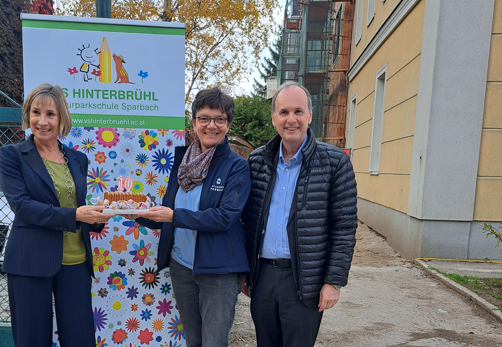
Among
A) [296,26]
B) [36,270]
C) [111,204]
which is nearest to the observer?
[36,270]

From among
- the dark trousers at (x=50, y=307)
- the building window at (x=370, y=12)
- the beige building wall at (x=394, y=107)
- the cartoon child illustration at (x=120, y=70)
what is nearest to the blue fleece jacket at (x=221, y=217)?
the dark trousers at (x=50, y=307)

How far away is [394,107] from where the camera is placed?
24.2ft

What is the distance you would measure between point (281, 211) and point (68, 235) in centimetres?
129

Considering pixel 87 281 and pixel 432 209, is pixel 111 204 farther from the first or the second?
pixel 432 209

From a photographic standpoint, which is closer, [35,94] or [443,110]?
[35,94]

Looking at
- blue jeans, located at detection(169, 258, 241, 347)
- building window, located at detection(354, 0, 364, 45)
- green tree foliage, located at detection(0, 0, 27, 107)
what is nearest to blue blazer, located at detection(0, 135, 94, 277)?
blue jeans, located at detection(169, 258, 241, 347)

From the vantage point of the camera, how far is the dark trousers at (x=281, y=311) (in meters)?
2.02

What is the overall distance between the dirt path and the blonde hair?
7.86 ft

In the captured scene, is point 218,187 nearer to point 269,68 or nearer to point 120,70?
point 120,70

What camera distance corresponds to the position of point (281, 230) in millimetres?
2047

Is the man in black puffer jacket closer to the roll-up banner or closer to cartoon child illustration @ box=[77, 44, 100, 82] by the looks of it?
the roll-up banner

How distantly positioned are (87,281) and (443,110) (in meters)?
5.47

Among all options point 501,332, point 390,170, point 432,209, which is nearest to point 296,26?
point 390,170

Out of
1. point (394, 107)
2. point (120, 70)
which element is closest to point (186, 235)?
point (120, 70)
